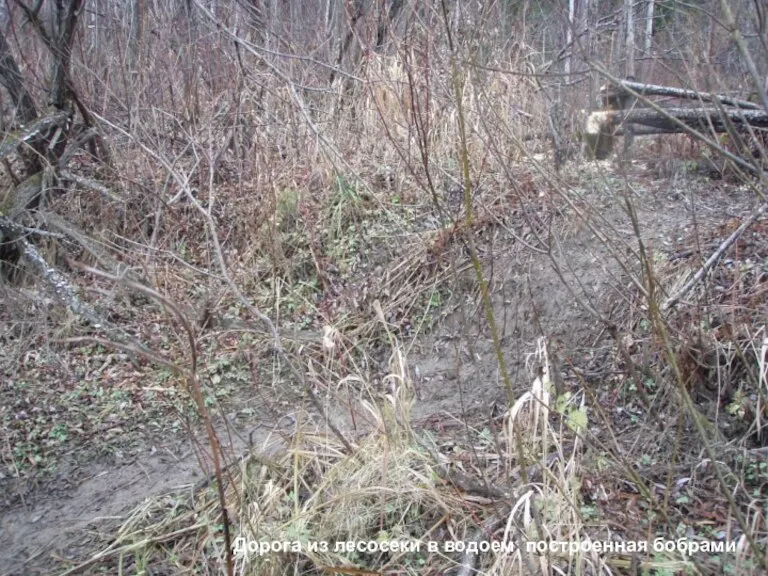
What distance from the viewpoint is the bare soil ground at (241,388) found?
12.5 feet

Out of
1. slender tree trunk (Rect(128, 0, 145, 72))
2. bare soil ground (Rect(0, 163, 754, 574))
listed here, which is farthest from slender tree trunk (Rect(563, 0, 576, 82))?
slender tree trunk (Rect(128, 0, 145, 72))

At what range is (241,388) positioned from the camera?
4.91 meters

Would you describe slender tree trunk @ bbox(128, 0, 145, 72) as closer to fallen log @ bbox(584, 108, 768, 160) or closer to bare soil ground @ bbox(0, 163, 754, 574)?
bare soil ground @ bbox(0, 163, 754, 574)

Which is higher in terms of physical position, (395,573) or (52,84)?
(52,84)

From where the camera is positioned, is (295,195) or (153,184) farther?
(153,184)

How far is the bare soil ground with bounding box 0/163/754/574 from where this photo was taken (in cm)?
381

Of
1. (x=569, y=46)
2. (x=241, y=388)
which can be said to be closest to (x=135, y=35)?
(x=241, y=388)

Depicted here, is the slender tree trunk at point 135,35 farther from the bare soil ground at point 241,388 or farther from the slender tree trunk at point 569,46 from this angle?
the slender tree trunk at point 569,46

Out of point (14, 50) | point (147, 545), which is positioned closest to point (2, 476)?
point (147, 545)

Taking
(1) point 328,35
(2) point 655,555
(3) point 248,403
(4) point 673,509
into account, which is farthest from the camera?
(1) point 328,35

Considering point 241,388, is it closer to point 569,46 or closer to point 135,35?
point 569,46

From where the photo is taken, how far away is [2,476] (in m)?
4.07

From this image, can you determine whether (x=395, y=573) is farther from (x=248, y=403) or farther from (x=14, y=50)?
(x=14, y=50)

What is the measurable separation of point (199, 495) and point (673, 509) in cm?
229
